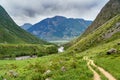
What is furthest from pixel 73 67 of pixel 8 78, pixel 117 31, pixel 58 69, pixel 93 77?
pixel 117 31

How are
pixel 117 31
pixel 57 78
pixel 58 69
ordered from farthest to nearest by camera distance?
pixel 117 31, pixel 58 69, pixel 57 78

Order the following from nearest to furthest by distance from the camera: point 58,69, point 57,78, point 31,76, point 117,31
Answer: point 57,78
point 31,76
point 58,69
point 117,31

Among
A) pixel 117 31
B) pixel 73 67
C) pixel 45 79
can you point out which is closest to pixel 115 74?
pixel 73 67

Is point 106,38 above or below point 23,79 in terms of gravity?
above

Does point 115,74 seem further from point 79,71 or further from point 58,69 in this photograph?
point 58,69

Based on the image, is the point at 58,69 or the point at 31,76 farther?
the point at 58,69

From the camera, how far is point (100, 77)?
Answer: 49.3 meters

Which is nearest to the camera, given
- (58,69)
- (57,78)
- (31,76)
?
(57,78)

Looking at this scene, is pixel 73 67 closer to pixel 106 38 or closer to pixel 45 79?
pixel 45 79

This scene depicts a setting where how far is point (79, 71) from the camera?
172 feet

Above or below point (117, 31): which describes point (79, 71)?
below

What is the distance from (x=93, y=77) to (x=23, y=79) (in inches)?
560

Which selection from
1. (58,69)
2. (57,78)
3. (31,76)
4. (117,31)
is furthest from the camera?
(117,31)

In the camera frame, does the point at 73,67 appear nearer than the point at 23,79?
No
